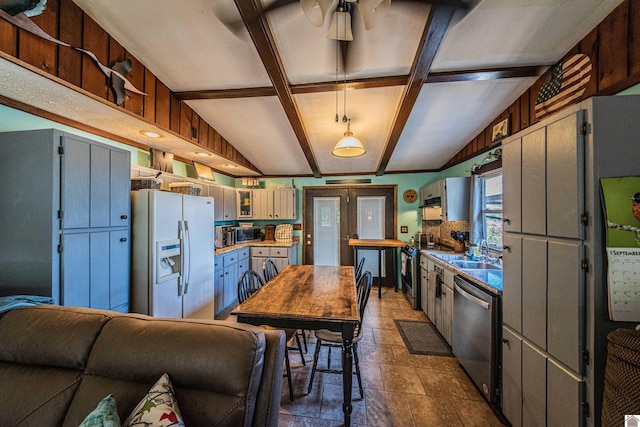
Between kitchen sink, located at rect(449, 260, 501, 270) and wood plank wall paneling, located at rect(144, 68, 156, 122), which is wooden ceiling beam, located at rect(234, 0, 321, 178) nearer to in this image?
wood plank wall paneling, located at rect(144, 68, 156, 122)

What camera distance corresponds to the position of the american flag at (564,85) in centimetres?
166

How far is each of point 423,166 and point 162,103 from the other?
168 inches

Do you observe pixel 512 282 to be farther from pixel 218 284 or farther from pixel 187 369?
pixel 218 284

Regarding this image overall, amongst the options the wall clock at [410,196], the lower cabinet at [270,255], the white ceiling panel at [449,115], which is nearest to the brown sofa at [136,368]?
the white ceiling panel at [449,115]

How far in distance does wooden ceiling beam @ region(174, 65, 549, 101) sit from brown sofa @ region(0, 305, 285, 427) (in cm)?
226

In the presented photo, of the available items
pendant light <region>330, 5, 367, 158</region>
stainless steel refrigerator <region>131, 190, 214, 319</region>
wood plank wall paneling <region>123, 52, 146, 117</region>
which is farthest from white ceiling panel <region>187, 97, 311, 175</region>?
stainless steel refrigerator <region>131, 190, 214, 319</region>

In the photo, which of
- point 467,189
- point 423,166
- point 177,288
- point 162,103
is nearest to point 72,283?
point 177,288

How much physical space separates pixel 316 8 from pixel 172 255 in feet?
8.19

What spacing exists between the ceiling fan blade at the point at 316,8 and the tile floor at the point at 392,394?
8.77 feet

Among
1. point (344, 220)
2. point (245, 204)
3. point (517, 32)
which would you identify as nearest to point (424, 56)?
point (517, 32)

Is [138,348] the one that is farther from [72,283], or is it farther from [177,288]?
[177,288]

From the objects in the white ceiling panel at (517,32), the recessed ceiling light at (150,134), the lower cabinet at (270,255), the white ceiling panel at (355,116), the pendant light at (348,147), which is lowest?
the lower cabinet at (270,255)

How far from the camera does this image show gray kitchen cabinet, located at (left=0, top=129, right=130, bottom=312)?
1546 millimetres

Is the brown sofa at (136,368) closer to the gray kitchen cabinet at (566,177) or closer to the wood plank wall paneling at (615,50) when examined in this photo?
the gray kitchen cabinet at (566,177)
